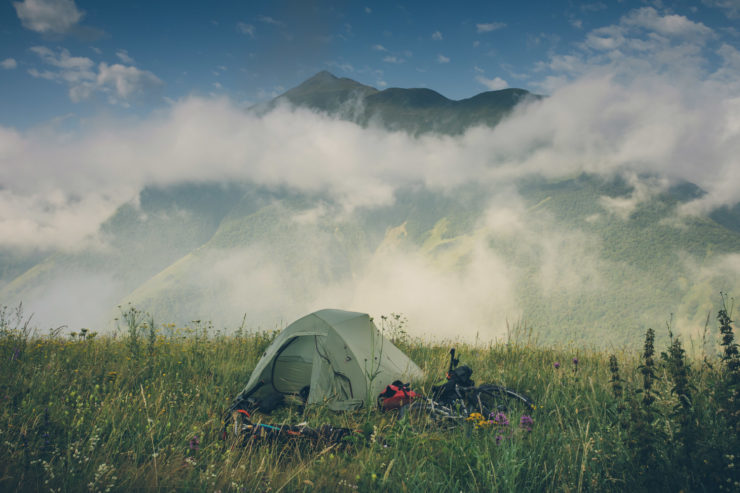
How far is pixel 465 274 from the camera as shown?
18538 cm

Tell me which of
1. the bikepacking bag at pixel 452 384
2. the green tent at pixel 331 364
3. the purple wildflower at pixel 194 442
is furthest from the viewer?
the green tent at pixel 331 364

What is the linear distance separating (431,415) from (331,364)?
2.23 m

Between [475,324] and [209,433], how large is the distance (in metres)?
142

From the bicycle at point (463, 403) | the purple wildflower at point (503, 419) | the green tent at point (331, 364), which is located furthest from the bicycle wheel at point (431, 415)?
the green tent at point (331, 364)

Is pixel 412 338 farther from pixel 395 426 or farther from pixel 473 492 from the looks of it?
pixel 473 492

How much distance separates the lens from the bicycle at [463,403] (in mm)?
4305

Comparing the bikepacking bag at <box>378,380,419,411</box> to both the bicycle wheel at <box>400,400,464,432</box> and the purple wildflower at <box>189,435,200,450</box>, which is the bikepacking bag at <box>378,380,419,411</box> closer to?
the bicycle wheel at <box>400,400,464,432</box>

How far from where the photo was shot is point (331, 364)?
6.21 m

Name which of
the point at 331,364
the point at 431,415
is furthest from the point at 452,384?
the point at 331,364

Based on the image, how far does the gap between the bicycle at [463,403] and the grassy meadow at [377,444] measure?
0.24m

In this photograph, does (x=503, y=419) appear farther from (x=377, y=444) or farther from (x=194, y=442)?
(x=194, y=442)

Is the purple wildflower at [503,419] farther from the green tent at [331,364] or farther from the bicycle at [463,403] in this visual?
the green tent at [331,364]

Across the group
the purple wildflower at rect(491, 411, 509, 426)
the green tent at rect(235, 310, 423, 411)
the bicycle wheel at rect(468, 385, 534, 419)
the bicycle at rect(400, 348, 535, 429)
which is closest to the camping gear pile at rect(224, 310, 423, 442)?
the green tent at rect(235, 310, 423, 411)

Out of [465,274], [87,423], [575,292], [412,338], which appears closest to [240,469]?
[87,423]
